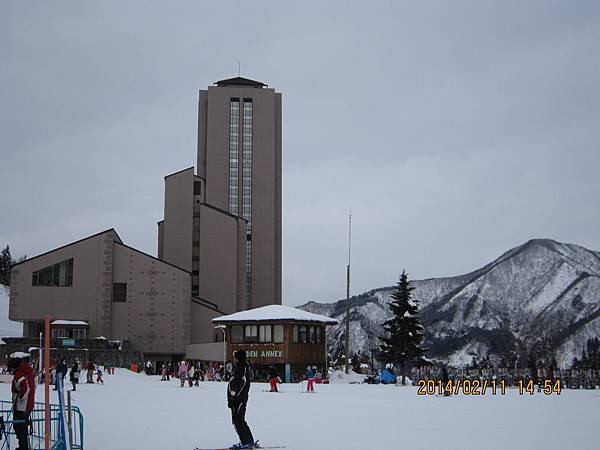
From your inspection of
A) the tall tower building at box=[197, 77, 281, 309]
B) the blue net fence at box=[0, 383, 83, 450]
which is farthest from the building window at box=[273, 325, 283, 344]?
the tall tower building at box=[197, 77, 281, 309]

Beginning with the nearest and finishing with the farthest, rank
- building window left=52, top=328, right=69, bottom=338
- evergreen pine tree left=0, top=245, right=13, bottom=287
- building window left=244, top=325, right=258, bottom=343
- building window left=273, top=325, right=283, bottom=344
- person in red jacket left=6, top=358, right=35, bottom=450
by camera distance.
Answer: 1. person in red jacket left=6, top=358, right=35, bottom=450
2. building window left=273, top=325, right=283, bottom=344
3. building window left=244, top=325, right=258, bottom=343
4. building window left=52, top=328, right=69, bottom=338
5. evergreen pine tree left=0, top=245, right=13, bottom=287

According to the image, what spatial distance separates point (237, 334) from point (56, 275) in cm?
2569

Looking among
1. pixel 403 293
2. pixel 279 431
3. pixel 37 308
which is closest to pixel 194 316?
pixel 37 308

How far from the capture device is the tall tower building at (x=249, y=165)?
10375 centimetres

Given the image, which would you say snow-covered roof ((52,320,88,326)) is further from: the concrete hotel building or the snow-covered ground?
the snow-covered ground

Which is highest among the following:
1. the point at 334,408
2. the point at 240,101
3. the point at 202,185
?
the point at 240,101

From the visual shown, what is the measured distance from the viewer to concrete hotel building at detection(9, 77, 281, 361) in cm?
7494

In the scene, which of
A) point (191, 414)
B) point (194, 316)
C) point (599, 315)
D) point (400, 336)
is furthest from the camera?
point (599, 315)

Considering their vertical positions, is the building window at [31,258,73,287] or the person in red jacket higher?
the building window at [31,258,73,287]

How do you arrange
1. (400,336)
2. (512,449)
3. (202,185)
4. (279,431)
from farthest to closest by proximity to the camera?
(202,185) < (400,336) < (279,431) < (512,449)

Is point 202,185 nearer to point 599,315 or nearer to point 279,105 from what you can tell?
point 279,105

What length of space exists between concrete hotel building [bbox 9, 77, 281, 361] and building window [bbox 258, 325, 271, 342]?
9.82 metres

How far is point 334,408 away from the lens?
2388cm

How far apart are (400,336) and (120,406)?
43.5 meters
